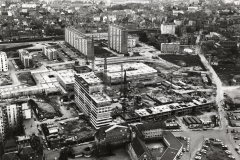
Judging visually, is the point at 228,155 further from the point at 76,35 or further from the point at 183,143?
the point at 76,35

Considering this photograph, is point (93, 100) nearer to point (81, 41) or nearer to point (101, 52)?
point (81, 41)

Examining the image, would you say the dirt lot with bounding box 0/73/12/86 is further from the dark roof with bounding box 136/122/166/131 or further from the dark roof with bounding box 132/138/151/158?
the dark roof with bounding box 132/138/151/158

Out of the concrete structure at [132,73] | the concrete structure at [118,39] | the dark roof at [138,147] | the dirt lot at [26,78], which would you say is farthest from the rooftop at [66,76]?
the dark roof at [138,147]

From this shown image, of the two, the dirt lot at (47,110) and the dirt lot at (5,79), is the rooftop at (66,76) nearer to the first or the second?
the dirt lot at (47,110)

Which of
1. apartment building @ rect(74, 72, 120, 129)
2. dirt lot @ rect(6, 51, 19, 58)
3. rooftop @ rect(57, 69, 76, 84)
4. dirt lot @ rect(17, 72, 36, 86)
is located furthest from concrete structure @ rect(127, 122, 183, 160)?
dirt lot @ rect(6, 51, 19, 58)

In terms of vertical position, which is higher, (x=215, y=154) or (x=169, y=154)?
(x=169, y=154)

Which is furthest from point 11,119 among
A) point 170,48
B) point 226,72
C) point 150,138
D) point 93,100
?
point 170,48
